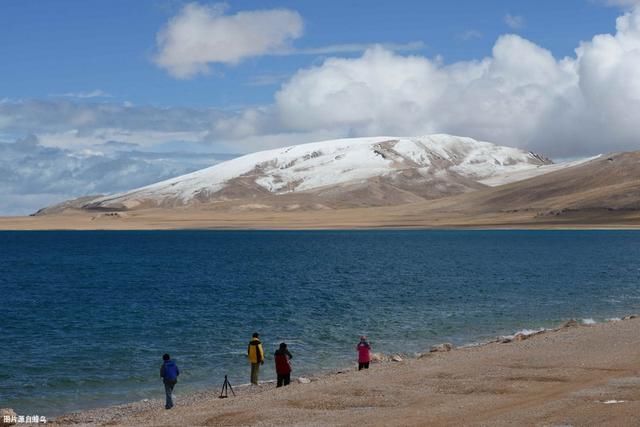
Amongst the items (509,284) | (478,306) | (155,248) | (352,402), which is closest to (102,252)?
(155,248)

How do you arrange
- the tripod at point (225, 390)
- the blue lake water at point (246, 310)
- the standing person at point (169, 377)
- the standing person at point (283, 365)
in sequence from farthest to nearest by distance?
1. the blue lake water at point (246, 310)
2. the standing person at point (283, 365)
3. the tripod at point (225, 390)
4. the standing person at point (169, 377)

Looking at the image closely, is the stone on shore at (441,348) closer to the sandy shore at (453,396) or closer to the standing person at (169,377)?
the sandy shore at (453,396)

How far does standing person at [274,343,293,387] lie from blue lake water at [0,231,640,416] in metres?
3.51

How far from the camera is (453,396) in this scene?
84.6 feet

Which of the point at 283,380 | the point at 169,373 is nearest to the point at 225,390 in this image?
the point at 283,380

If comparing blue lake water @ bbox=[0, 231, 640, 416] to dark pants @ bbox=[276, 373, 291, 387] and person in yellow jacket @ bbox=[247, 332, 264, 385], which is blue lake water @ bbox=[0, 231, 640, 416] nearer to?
person in yellow jacket @ bbox=[247, 332, 264, 385]

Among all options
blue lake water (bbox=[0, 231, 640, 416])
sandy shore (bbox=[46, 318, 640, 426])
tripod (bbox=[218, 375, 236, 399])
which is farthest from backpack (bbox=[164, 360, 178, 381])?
blue lake water (bbox=[0, 231, 640, 416])

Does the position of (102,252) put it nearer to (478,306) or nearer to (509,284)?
(509,284)

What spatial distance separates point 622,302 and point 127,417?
134ft

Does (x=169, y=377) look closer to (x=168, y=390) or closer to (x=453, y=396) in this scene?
(x=168, y=390)

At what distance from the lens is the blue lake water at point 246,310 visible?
3628 cm

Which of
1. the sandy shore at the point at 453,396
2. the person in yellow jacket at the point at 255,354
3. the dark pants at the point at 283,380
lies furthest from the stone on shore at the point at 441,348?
the person in yellow jacket at the point at 255,354

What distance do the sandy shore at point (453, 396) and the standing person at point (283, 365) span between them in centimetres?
74

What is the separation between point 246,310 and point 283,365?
27016 millimetres
